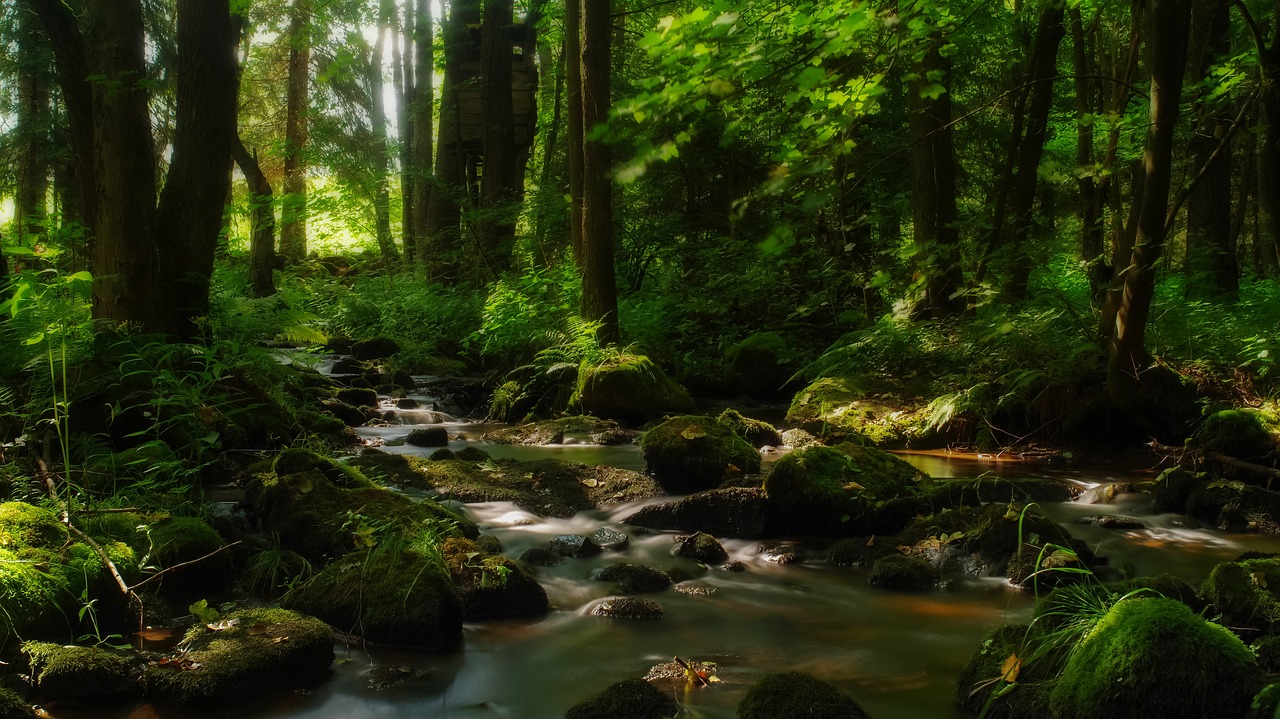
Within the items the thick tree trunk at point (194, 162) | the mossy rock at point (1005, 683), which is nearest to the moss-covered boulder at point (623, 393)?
the thick tree trunk at point (194, 162)

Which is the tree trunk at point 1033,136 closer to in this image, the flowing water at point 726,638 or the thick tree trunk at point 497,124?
the flowing water at point 726,638

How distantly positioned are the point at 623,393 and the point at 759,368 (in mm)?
3560

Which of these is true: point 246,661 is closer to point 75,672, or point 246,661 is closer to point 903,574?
point 75,672

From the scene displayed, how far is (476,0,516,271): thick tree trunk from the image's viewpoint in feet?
72.4

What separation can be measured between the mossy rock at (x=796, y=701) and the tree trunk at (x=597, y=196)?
10322 millimetres

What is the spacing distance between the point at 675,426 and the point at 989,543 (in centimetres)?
330

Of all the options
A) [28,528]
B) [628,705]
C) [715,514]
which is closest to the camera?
[628,705]

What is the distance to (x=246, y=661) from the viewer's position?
4.14 metres

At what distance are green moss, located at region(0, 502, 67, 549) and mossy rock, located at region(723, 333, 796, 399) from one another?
38.0 feet

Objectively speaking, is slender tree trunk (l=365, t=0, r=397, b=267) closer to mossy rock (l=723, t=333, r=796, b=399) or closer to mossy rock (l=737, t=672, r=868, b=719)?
mossy rock (l=723, t=333, r=796, b=399)

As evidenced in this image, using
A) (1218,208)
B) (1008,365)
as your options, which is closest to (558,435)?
(1008,365)

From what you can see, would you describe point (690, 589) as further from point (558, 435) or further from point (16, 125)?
point (16, 125)

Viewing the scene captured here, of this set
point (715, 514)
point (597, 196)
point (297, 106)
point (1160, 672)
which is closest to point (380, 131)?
point (297, 106)

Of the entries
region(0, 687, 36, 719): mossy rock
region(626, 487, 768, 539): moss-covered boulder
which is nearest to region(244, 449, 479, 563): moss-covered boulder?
region(626, 487, 768, 539): moss-covered boulder
